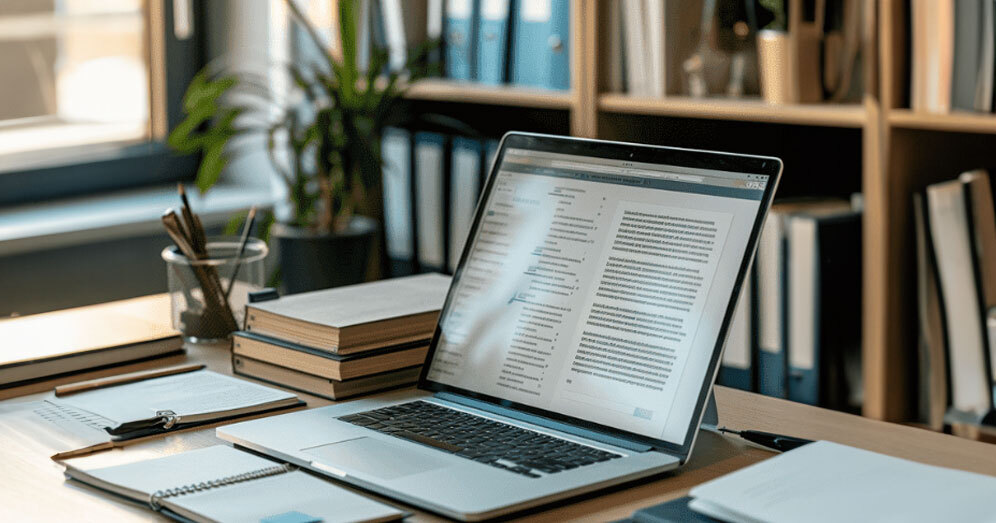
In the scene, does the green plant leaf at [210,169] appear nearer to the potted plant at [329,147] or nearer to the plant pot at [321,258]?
the potted plant at [329,147]

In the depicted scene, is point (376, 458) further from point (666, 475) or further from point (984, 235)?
point (984, 235)

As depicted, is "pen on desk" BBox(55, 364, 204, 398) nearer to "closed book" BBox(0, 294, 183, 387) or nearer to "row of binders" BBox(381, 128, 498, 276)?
"closed book" BBox(0, 294, 183, 387)

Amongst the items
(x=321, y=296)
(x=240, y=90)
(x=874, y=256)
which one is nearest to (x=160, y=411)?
(x=321, y=296)

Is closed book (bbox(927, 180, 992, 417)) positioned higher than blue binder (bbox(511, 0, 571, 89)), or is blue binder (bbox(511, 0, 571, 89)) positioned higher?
blue binder (bbox(511, 0, 571, 89))

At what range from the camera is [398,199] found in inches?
107

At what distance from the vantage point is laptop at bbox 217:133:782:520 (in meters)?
0.95

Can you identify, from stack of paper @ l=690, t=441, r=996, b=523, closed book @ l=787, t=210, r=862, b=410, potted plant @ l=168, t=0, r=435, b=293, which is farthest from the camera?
potted plant @ l=168, t=0, r=435, b=293

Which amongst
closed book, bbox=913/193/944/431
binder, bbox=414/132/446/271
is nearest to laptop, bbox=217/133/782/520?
closed book, bbox=913/193/944/431

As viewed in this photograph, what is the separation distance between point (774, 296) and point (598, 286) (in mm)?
1053

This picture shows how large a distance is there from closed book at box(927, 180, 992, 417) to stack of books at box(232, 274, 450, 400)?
2.99ft

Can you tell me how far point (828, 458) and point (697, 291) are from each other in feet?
0.58

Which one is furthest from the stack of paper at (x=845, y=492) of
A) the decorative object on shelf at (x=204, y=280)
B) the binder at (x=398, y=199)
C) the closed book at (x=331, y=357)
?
the binder at (x=398, y=199)

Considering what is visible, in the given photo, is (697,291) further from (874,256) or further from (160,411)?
(874,256)

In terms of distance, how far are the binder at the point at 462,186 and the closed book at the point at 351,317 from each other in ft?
3.84
